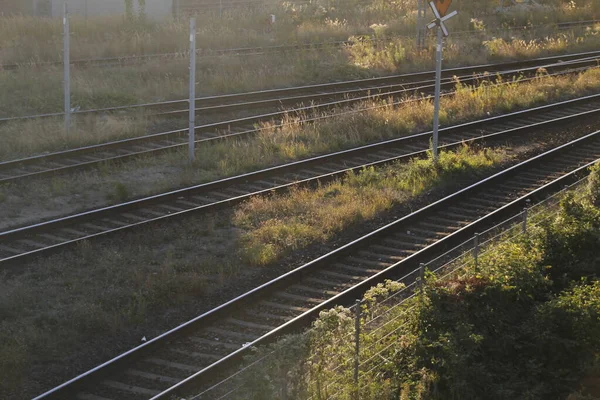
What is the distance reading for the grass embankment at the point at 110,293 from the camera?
349 inches

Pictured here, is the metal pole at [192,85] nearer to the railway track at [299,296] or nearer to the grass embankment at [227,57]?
the railway track at [299,296]

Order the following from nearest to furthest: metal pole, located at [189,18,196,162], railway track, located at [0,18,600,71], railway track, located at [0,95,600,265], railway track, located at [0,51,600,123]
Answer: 1. railway track, located at [0,95,600,265]
2. metal pole, located at [189,18,196,162]
3. railway track, located at [0,51,600,123]
4. railway track, located at [0,18,600,71]

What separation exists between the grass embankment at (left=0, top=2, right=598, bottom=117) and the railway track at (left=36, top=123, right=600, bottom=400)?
11.0 meters

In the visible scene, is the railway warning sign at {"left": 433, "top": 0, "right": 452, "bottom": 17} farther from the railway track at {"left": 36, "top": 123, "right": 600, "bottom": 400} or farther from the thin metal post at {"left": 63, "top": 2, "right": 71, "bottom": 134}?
the thin metal post at {"left": 63, "top": 2, "right": 71, "bottom": 134}

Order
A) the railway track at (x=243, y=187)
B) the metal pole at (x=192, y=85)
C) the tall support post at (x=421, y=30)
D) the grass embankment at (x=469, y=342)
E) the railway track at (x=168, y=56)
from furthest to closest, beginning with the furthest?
the tall support post at (x=421, y=30) < the railway track at (x=168, y=56) < the metal pole at (x=192, y=85) < the railway track at (x=243, y=187) < the grass embankment at (x=469, y=342)

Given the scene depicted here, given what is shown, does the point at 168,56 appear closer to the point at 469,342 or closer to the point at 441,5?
the point at 441,5

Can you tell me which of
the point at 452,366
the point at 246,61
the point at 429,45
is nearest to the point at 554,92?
the point at 429,45

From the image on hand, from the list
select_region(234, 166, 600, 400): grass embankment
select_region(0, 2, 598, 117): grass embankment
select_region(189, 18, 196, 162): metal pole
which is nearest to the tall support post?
select_region(0, 2, 598, 117): grass embankment

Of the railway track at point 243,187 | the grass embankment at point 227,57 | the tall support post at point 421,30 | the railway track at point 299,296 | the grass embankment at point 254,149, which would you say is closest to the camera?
the railway track at point 299,296

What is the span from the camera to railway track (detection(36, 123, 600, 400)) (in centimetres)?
842

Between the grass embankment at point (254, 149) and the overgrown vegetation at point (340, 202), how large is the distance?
2.12 m

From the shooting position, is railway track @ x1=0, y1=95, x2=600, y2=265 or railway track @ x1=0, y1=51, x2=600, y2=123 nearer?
railway track @ x1=0, y1=95, x2=600, y2=265

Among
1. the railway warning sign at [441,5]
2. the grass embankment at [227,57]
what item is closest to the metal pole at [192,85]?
the railway warning sign at [441,5]

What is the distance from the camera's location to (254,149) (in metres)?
17.4
